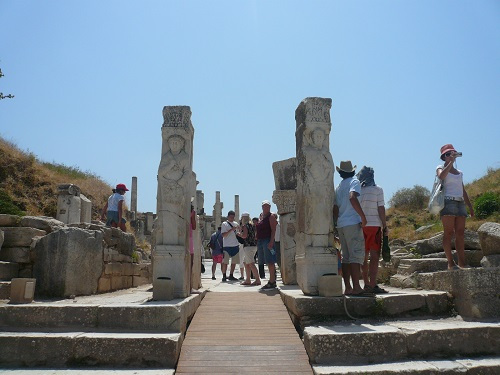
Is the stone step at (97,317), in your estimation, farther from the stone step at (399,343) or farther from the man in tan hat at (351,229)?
the man in tan hat at (351,229)

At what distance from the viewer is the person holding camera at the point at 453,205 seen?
6.09 m

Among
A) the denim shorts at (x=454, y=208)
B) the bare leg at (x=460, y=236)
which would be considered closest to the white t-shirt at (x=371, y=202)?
the denim shorts at (x=454, y=208)

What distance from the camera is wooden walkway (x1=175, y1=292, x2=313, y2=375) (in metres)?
4.41

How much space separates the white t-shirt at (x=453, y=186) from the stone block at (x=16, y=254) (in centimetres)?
714

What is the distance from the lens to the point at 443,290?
5863mm

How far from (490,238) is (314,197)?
8.92 ft

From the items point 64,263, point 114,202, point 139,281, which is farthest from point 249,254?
point 64,263

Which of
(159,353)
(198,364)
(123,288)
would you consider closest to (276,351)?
(198,364)

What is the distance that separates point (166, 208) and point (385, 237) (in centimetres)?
341

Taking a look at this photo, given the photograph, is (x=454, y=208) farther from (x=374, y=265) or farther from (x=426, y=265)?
(x=426, y=265)

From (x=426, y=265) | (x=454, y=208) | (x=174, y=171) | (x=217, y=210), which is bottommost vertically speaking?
(x=426, y=265)

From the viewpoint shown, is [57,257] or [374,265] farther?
[57,257]

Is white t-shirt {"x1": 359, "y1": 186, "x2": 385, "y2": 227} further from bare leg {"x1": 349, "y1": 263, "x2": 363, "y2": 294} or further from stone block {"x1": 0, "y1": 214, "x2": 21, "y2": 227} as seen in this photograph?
stone block {"x1": 0, "y1": 214, "x2": 21, "y2": 227}

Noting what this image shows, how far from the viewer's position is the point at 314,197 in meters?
6.12
